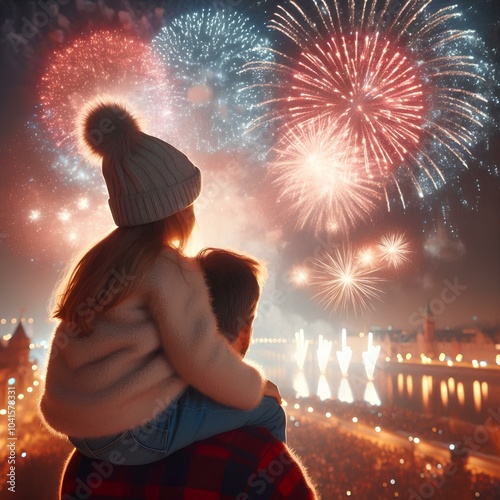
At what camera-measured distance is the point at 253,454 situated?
826 millimetres

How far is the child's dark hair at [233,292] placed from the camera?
948 mm

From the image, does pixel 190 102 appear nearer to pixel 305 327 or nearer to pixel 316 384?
pixel 316 384

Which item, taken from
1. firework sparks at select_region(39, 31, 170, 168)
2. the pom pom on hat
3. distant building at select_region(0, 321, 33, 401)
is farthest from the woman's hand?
distant building at select_region(0, 321, 33, 401)

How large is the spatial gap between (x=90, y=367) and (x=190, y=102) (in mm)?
11470

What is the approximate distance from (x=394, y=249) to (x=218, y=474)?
2002 cm

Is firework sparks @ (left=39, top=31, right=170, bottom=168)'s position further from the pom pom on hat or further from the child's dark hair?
the child's dark hair

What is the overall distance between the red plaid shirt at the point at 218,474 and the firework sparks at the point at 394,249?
1915cm

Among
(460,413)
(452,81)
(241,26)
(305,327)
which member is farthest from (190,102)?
(305,327)

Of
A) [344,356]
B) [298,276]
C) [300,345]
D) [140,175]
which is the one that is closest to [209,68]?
[140,175]

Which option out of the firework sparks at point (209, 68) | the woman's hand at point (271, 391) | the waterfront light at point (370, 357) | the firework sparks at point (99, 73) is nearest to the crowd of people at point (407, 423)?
the firework sparks at point (209, 68)

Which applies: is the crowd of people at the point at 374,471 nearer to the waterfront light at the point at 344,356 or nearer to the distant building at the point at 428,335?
the waterfront light at the point at 344,356

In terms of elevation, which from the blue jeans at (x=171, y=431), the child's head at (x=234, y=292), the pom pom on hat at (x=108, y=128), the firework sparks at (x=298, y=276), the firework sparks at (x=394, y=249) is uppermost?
the firework sparks at (x=298, y=276)

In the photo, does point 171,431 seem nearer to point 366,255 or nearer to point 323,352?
point 366,255

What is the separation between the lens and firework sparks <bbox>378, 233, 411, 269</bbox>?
20.4 m
